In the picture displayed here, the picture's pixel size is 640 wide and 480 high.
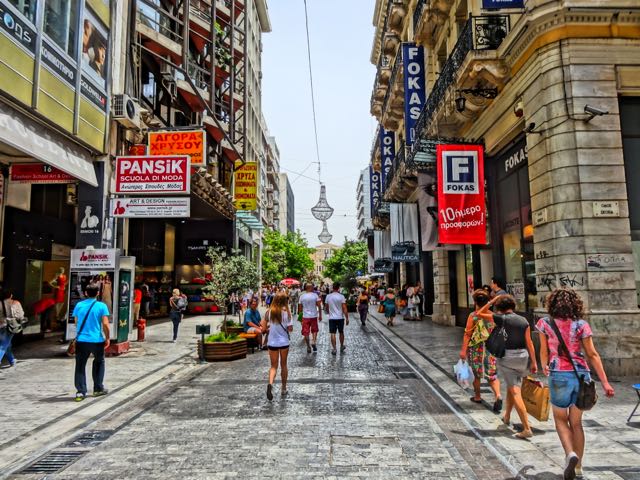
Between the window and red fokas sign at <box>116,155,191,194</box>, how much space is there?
293cm

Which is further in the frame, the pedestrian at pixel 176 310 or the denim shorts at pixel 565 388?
the pedestrian at pixel 176 310

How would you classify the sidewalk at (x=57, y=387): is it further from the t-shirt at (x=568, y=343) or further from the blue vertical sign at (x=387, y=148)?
the blue vertical sign at (x=387, y=148)

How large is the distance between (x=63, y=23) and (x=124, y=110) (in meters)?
2.77

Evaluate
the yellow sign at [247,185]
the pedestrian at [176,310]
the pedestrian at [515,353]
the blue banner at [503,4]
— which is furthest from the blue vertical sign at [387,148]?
the pedestrian at [515,353]

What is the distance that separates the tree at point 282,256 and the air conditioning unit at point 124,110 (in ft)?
117

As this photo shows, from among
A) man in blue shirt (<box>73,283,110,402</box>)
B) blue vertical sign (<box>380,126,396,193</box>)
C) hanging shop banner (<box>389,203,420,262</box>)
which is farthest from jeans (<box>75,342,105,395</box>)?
blue vertical sign (<box>380,126,396,193</box>)

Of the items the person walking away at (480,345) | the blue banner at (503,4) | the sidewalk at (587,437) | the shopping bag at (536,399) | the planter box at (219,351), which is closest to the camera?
the sidewalk at (587,437)

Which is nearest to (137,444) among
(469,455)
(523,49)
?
(469,455)

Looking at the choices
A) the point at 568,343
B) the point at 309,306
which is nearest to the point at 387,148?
the point at 309,306

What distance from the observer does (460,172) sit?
43.4 feet

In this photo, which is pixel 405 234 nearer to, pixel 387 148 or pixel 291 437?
pixel 387 148

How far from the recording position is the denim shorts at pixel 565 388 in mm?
4086

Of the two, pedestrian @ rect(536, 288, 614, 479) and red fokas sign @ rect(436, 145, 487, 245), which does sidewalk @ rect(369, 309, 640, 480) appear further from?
red fokas sign @ rect(436, 145, 487, 245)

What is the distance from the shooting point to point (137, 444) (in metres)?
5.17
